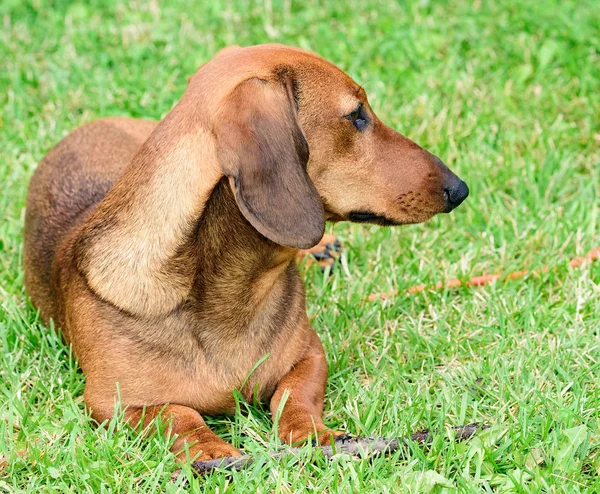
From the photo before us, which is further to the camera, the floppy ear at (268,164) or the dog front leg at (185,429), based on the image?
the dog front leg at (185,429)

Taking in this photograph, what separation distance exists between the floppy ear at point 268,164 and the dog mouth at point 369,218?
12.4 inches

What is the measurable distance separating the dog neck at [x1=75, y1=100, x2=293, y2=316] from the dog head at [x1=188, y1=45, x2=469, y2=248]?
0.43 feet

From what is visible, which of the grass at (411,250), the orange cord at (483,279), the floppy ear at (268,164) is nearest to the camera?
the floppy ear at (268,164)

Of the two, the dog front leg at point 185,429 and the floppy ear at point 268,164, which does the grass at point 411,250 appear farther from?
the floppy ear at point 268,164

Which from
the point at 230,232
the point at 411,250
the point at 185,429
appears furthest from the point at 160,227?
the point at 411,250

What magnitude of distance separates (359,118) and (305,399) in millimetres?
951

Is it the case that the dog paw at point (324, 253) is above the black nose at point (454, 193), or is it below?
below

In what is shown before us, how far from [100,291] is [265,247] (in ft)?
1.94

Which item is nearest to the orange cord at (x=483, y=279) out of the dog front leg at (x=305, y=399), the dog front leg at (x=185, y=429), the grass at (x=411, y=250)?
the grass at (x=411, y=250)

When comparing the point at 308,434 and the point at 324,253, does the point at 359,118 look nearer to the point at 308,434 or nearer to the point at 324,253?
the point at 308,434

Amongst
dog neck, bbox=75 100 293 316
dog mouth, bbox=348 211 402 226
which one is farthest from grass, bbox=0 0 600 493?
dog mouth, bbox=348 211 402 226

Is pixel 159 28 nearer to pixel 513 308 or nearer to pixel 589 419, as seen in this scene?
pixel 513 308

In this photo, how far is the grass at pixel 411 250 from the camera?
9.69 ft

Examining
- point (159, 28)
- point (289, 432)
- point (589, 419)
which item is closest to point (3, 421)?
point (289, 432)
